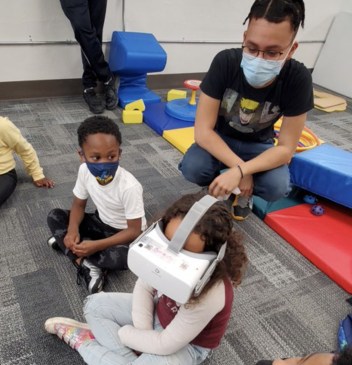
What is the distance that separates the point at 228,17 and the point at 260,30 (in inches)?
92.8

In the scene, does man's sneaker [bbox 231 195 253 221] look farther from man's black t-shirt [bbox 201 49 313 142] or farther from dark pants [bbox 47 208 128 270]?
dark pants [bbox 47 208 128 270]

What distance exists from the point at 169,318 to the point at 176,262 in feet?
1.09

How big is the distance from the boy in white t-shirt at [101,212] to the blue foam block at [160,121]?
48.0 inches

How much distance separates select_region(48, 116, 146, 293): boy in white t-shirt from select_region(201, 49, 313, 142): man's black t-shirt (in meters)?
0.50

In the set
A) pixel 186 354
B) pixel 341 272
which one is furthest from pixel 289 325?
pixel 186 354

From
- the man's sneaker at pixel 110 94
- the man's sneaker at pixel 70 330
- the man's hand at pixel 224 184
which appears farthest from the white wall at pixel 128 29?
the man's sneaker at pixel 70 330

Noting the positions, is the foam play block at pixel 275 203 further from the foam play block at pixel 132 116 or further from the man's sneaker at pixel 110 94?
the man's sneaker at pixel 110 94

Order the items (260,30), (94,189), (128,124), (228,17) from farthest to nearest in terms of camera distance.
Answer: (228,17) → (128,124) → (94,189) → (260,30)

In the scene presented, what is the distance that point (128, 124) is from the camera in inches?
98.0

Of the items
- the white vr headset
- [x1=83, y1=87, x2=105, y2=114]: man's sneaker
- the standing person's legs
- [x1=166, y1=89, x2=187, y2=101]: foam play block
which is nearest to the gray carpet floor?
the white vr headset

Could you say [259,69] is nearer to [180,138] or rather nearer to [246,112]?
[246,112]

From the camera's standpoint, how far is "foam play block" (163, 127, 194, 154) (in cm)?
219

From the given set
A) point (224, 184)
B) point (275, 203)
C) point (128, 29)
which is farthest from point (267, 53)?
point (128, 29)

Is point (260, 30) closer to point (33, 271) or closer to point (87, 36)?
point (33, 271)
